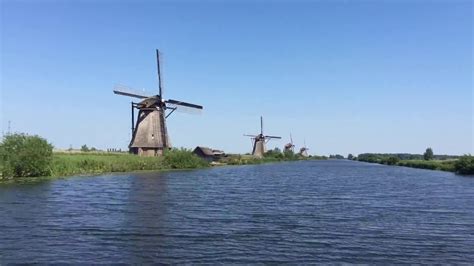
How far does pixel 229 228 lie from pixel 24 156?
27.3m

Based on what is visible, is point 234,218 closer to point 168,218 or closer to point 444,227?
point 168,218

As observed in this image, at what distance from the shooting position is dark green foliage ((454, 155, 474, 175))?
57656 millimetres

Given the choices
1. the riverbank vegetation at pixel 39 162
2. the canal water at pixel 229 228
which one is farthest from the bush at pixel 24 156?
the canal water at pixel 229 228

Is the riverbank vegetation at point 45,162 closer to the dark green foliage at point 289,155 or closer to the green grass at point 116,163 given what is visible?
the green grass at point 116,163

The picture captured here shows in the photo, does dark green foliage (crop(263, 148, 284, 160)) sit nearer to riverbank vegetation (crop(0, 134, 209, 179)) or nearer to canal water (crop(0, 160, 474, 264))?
riverbank vegetation (crop(0, 134, 209, 179))

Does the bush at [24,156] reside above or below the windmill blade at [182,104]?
below

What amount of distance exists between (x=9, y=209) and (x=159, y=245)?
9.76 meters

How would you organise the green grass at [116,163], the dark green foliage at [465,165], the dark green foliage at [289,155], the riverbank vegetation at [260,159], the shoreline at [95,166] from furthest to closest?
the dark green foliage at [289,155] < the riverbank vegetation at [260,159] < the dark green foliage at [465,165] < the green grass at [116,163] < the shoreline at [95,166]

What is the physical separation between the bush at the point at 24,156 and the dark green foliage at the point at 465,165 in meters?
47.2

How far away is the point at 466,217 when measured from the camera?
2055 centimetres

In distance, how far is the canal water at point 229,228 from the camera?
12.9 m

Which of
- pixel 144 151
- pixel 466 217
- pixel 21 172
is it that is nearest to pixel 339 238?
pixel 466 217

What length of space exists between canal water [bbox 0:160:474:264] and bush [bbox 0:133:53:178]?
37.0 ft

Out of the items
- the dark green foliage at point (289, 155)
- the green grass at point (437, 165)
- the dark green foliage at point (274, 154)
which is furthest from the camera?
the dark green foliage at point (289, 155)
